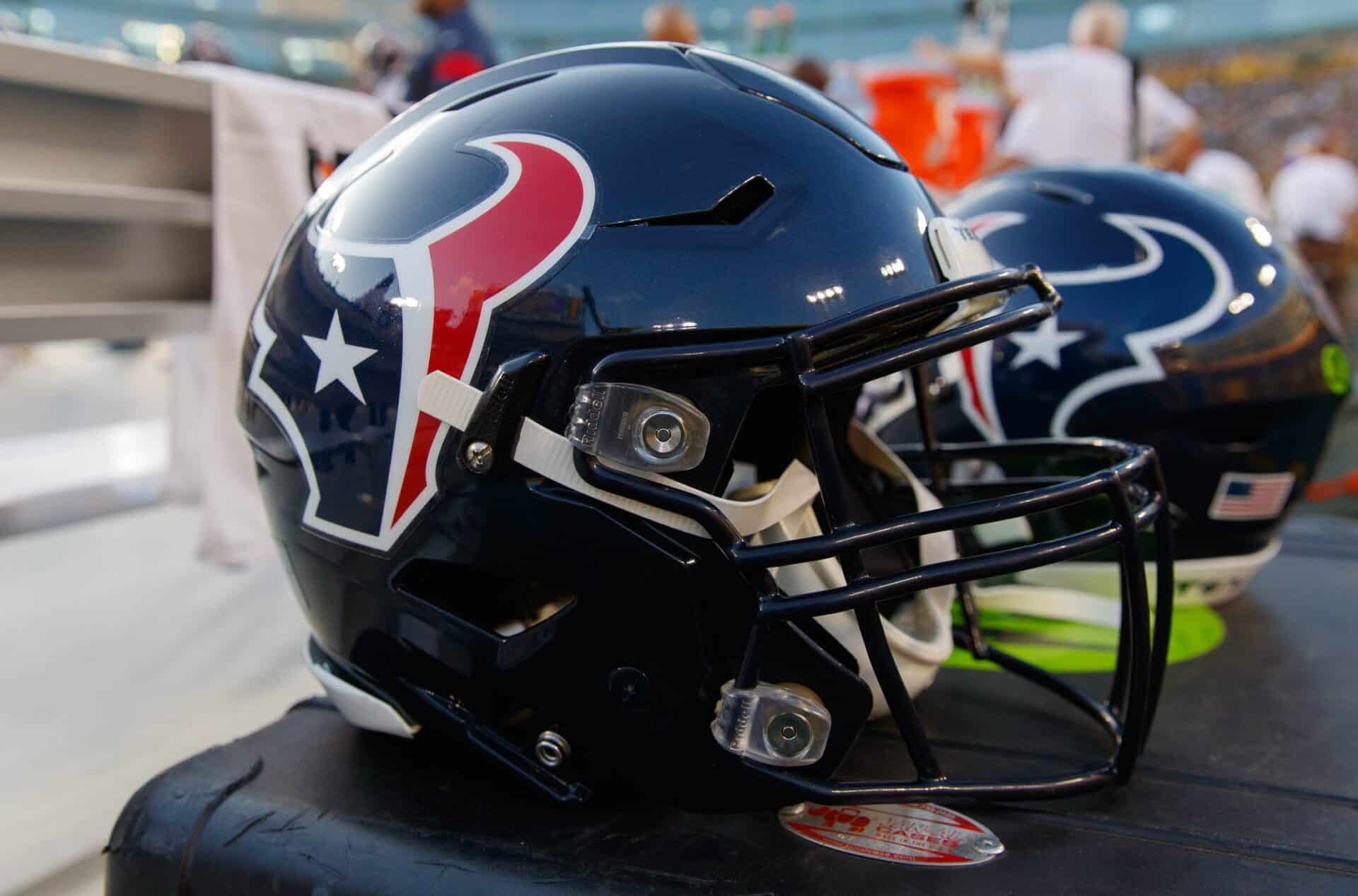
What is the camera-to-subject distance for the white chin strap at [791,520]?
24.6 inches

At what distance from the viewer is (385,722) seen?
731 millimetres

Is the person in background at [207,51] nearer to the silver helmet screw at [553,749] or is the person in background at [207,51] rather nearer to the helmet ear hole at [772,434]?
A: the helmet ear hole at [772,434]

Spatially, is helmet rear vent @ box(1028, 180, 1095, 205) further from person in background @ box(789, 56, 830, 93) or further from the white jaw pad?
person in background @ box(789, 56, 830, 93)

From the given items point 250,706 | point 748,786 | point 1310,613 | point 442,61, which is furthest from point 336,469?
point 442,61

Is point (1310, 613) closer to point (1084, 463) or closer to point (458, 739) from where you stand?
point (1084, 463)

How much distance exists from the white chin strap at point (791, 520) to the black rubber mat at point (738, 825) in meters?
0.08

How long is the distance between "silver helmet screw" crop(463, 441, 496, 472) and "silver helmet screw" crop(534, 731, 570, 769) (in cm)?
18

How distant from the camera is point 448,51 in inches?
85.6

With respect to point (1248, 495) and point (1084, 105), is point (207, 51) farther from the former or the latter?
point (1248, 495)

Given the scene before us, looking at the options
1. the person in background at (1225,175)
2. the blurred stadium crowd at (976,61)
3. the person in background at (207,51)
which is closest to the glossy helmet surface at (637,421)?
the blurred stadium crowd at (976,61)

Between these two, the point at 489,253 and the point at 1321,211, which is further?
the point at 1321,211

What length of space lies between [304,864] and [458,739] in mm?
116

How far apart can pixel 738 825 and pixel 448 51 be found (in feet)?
6.28

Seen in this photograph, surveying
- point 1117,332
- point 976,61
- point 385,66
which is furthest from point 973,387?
point 385,66
